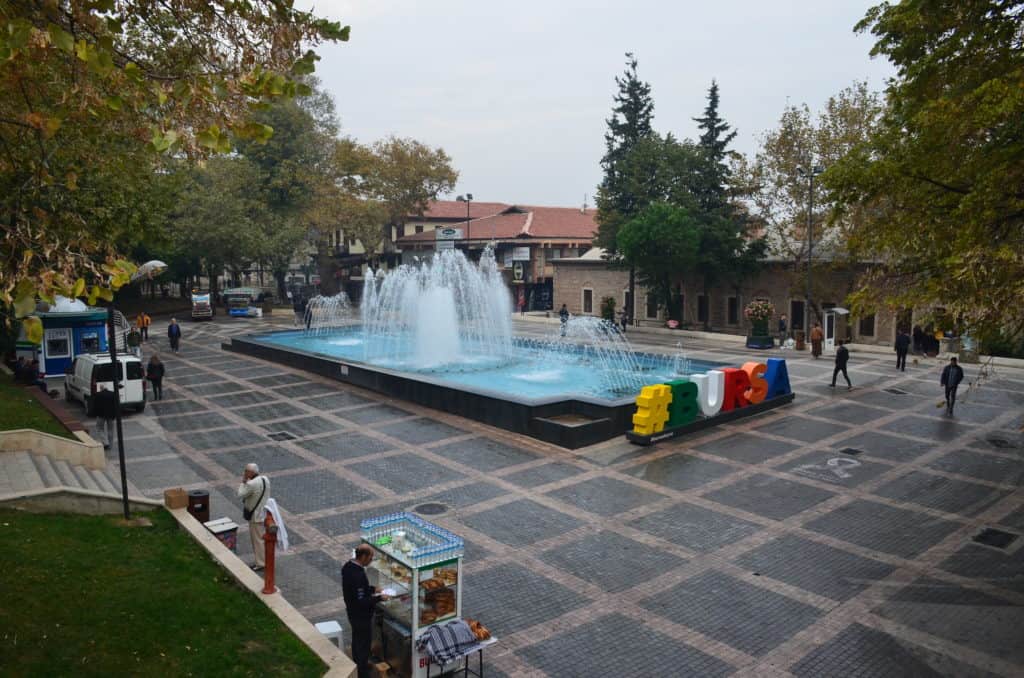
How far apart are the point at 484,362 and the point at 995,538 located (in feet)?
57.7

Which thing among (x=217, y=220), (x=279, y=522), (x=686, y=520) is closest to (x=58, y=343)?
(x=279, y=522)

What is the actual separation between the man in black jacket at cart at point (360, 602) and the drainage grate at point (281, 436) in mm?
10603

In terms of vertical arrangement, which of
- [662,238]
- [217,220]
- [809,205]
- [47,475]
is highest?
[217,220]

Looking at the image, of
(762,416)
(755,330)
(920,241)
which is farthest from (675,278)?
(920,241)

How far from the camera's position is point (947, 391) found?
766 inches

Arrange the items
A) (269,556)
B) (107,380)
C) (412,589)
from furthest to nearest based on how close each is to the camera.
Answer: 1. (107,380)
2. (269,556)
3. (412,589)

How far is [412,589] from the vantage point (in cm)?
761

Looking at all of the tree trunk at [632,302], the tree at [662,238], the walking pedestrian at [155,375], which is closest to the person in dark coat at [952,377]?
the tree at [662,238]

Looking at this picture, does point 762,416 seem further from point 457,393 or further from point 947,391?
point 457,393

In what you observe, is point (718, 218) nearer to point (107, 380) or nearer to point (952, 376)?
point (952, 376)

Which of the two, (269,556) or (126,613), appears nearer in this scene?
(126,613)

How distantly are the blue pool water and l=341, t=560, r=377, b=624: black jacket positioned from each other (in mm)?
11424

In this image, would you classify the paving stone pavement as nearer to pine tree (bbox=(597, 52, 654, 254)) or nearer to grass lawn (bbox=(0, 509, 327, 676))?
grass lawn (bbox=(0, 509, 327, 676))

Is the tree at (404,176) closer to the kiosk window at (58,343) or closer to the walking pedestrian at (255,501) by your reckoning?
the kiosk window at (58,343)
